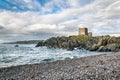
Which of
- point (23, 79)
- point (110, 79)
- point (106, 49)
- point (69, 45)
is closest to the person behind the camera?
point (110, 79)

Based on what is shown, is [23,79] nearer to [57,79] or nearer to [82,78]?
[57,79]

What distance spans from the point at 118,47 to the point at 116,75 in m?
58.8

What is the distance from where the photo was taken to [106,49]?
68.3 m

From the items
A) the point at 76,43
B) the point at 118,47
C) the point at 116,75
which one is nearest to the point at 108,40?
the point at 118,47

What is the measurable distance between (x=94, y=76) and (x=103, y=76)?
59 cm

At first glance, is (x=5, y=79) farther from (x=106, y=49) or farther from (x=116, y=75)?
(x=106, y=49)

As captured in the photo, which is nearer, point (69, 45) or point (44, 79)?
point (44, 79)

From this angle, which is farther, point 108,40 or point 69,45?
point 69,45

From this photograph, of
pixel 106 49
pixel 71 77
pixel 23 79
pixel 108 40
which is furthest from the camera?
pixel 108 40

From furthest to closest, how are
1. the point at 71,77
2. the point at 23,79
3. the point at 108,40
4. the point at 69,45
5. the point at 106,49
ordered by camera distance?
1. the point at 69,45
2. the point at 108,40
3. the point at 106,49
4. the point at 23,79
5. the point at 71,77

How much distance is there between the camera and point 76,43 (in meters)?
102

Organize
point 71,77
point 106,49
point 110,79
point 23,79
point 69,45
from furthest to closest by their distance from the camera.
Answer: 1. point 69,45
2. point 106,49
3. point 23,79
4. point 71,77
5. point 110,79

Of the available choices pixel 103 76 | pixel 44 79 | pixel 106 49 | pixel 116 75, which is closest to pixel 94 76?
pixel 103 76

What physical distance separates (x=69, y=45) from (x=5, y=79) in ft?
275
